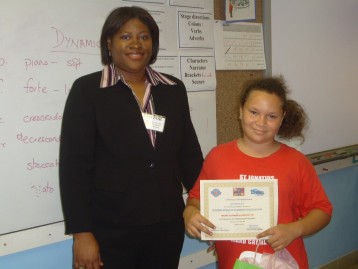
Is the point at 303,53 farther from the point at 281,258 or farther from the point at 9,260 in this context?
the point at 9,260

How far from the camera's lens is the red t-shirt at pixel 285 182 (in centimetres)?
120

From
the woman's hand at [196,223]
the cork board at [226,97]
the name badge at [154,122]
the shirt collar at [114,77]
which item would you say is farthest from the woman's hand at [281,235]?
the cork board at [226,97]

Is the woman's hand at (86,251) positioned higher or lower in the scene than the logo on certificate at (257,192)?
lower

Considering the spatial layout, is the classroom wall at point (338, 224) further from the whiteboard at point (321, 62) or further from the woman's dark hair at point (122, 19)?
the woman's dark hair at point (122, 19)

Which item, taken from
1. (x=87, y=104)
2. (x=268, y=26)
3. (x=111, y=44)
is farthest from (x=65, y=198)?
(x=268, y=26)

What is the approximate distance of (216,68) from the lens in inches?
79.4

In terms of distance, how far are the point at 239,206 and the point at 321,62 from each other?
69.0 inches

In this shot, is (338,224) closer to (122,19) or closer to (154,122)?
(154,122)

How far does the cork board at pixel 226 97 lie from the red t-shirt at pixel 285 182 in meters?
0.80

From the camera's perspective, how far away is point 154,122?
1.36 meters

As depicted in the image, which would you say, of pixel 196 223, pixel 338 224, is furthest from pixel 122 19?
pixel 338 224

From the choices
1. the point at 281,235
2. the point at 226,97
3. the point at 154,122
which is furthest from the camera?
the point at 226,97

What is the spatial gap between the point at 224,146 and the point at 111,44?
0.57m

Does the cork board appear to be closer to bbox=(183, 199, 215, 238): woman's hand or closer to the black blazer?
the black blazer
